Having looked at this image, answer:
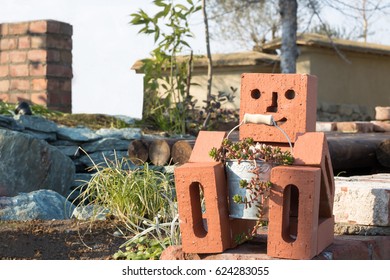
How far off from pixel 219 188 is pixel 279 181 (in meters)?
0.27

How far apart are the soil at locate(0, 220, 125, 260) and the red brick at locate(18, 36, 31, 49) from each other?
19.1 feet

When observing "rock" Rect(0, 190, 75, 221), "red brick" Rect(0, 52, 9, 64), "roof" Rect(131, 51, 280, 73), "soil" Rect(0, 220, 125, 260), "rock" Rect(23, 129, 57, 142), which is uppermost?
"roof" Rect(131, 51, 280, 73)

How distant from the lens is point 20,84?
1022cm

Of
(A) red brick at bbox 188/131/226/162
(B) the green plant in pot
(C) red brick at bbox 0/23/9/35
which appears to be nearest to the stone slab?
(B) the green plant in pot

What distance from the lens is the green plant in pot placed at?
313cm

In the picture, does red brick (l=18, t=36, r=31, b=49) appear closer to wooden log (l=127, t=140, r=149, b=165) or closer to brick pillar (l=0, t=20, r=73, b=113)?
brick pillar (l=0, t=20, r=73, b=113)

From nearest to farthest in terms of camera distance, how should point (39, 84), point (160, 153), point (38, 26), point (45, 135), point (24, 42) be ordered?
point (160, 153)
point (45, 135)
point (38, 26)
point (39, 84)
point (24, 42)

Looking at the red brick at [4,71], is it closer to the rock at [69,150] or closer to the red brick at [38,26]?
the red brick at [38,26]

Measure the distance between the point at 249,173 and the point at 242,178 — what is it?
0.04m

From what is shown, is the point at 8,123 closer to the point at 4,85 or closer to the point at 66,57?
the point at 66,57

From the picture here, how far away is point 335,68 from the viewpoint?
14.6 metres

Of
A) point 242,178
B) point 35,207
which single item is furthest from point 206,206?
point 35,207

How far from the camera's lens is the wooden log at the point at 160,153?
262 inches

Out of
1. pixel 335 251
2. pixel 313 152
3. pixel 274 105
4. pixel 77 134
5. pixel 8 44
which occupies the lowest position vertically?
pixel 335 251
